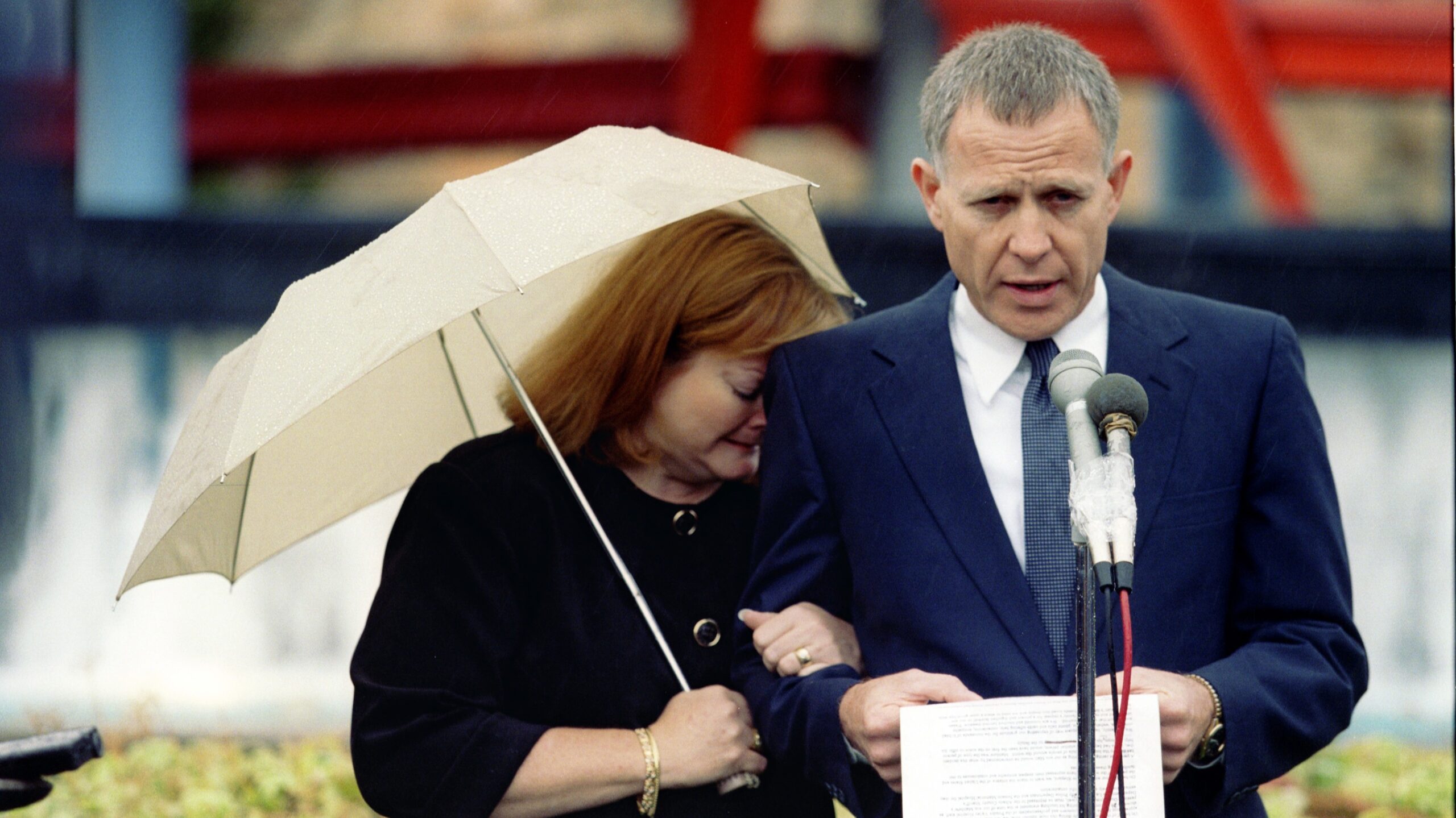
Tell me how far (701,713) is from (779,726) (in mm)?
→ 204

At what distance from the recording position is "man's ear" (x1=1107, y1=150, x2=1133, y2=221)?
2.60 m

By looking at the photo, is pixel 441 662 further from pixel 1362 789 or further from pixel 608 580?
pixel 1362 789

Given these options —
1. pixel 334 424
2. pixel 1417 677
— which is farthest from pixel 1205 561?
pixel 1417 677

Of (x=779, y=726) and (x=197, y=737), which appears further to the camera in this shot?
(x=197, y=737)

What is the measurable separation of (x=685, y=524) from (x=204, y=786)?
2017mm

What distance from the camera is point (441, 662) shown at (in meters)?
2.76

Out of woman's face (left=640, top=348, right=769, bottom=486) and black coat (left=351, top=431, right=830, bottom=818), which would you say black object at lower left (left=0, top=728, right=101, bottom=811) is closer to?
black coat (left=351, top=431, right=830, bottom=818)

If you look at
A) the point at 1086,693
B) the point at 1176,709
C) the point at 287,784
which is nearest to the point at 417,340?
the point at 1086,693

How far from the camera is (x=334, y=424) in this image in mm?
3160

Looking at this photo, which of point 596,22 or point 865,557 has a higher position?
point 596,22

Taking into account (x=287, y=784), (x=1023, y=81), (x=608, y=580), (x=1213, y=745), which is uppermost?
(x=1023, y=81)

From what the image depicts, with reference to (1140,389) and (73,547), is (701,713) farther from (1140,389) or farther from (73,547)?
(73,547)

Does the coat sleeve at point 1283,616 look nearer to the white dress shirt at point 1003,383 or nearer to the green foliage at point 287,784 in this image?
the white dress shirt at point 1003,383

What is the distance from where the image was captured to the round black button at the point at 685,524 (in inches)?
117
